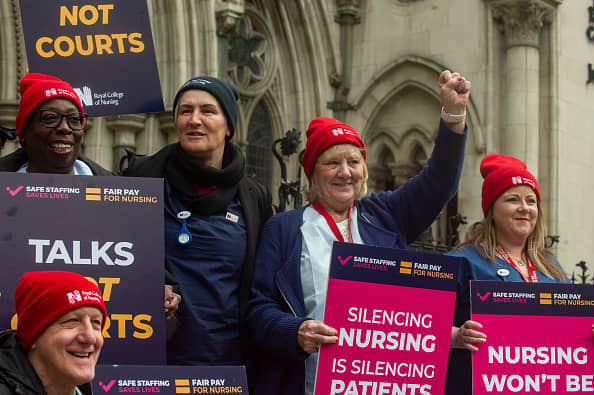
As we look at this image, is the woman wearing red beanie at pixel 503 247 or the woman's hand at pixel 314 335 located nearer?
the woman's hand at pixel 314 335

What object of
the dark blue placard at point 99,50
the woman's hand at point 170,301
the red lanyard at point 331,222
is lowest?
the woman's hand at point 170,301

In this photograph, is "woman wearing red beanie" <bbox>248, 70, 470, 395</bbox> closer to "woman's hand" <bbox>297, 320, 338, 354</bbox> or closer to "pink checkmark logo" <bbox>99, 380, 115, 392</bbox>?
"woman's hand" <bbox>297, 320, 338, 354</bbox>

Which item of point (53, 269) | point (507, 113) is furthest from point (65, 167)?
point (507, 113)

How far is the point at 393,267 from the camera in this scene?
3961 millimetres

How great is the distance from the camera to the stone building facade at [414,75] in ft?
50.4

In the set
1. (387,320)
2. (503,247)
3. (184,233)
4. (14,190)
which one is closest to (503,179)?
(503,247)

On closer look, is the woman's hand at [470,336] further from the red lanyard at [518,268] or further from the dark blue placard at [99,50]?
the dark blue placard at [99,50]

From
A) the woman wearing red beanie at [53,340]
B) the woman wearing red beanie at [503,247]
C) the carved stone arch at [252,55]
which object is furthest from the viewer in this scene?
the carved stone arch at [252,55]

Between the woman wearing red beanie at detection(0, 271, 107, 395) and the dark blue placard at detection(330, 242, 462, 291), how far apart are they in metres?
1.01

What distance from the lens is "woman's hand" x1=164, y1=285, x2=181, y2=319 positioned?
385cm

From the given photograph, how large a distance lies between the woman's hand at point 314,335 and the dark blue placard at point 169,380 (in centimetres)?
36

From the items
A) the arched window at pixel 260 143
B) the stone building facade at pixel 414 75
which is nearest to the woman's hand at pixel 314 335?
the stone building facade at pixel 414 75

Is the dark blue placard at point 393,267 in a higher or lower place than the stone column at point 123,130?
lower

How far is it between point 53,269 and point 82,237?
0.55ft
